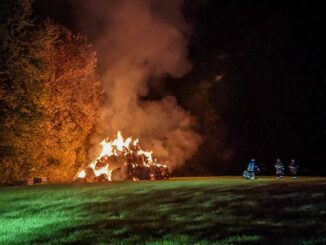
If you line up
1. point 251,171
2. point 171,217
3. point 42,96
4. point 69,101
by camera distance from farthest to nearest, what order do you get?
point 69,101 < point 42,96 < point 251,171 < point 171,217

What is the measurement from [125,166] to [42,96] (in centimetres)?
673

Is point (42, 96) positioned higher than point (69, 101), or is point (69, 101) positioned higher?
point (69, 101)

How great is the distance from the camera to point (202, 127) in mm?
51125

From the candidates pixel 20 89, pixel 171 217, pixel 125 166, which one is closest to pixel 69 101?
pixel 20 89

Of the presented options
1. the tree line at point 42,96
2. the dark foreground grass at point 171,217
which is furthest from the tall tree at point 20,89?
the dark foreground grass at point 171,217

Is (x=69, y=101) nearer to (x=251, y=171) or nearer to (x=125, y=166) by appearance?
(x=125, y=166)

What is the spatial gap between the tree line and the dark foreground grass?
42.2 feet

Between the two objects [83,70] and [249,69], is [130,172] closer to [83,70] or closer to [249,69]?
[83,70]

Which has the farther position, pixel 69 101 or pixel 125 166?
pixel 69 101

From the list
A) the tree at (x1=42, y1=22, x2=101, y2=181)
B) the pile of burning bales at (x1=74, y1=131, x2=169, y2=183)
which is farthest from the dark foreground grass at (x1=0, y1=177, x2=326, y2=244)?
the tree at (x1=42, y1=22, x2=101, y2=181)

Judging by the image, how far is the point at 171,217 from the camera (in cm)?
1435

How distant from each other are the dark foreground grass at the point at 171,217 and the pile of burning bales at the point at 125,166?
13.9 m

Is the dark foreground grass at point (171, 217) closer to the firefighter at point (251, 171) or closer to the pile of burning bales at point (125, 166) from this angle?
the firefighter at point (251, 171)

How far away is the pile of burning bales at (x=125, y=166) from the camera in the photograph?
117ft
